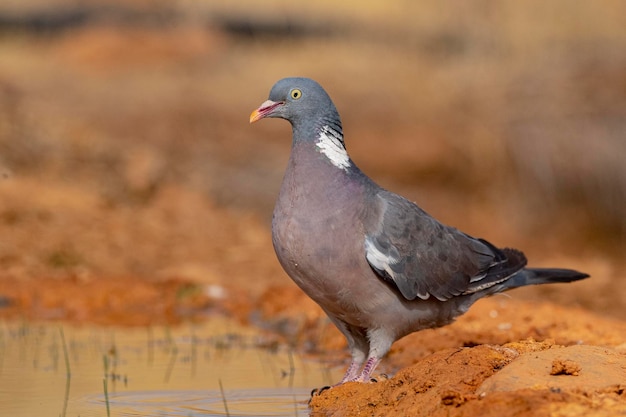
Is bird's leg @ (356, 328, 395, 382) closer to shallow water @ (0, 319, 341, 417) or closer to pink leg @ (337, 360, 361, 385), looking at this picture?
pink leg @ (337, 360, 361, 385)

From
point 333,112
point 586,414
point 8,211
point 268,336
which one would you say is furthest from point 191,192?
point 586,414

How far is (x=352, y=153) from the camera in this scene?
17.8 meters

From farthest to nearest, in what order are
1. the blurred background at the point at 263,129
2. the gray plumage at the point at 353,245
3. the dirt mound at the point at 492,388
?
1. the blurred background at the point at 263,129
2. the gray plumage at the point at 353,245
3. the dirt mound at the point at 492,388

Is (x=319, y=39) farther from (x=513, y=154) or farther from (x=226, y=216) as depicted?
(x=226, y=216)

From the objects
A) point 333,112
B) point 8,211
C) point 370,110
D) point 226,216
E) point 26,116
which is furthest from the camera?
point 370,110

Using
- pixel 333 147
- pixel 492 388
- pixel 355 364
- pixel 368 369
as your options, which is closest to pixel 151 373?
Answer: pixel 355 364

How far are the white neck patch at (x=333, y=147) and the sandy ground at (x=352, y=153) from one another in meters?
1.19

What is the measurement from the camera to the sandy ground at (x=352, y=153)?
23.5 feet

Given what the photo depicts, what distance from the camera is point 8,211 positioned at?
40.3ft

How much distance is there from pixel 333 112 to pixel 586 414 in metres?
2.63

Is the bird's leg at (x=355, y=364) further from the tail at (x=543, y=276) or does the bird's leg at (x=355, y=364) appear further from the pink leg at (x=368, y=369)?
the tail at (x=543, y=276)

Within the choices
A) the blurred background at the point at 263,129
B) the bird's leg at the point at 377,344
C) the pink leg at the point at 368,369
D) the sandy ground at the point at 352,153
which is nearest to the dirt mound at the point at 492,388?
the sandy ground at the point at 352,153

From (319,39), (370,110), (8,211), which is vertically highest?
(319,39)

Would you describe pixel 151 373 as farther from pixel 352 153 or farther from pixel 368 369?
pixel 352 153
